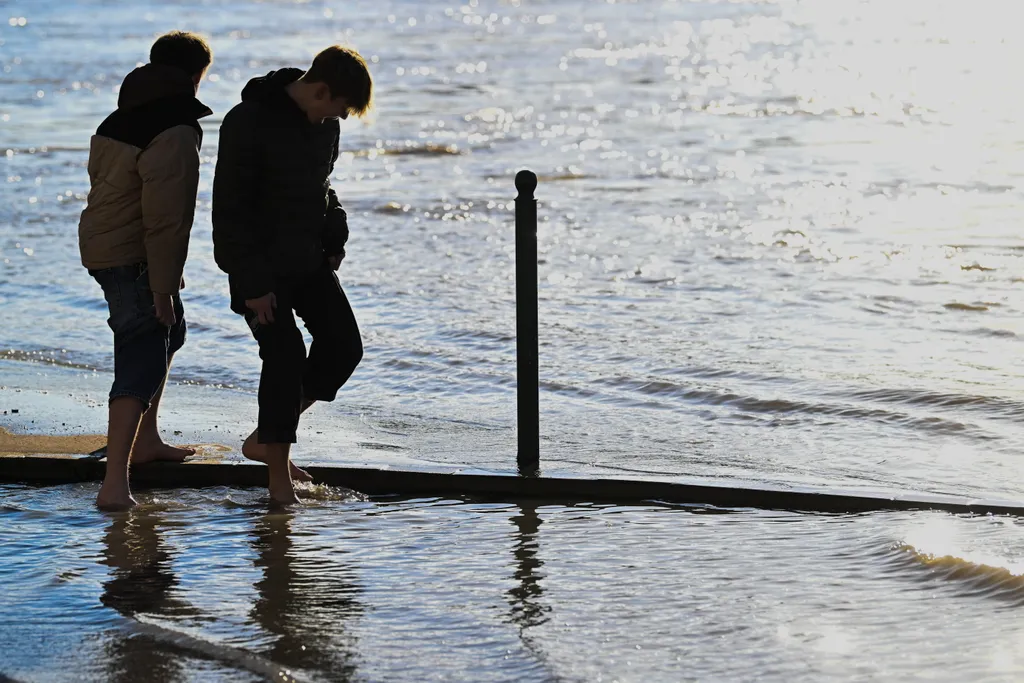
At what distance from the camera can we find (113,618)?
4332 mm

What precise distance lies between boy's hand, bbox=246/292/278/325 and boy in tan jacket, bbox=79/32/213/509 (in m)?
0.31

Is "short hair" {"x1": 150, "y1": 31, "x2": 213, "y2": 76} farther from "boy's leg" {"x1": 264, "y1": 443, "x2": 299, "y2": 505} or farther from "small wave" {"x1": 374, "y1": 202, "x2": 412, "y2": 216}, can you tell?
"small wave" {"x1": 374, "y1": 202, "x2": 412, "y2": 216}

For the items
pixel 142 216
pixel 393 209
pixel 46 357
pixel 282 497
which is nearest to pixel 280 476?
pixel 282 497

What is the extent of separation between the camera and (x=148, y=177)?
203 inches

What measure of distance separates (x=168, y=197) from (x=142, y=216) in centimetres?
17

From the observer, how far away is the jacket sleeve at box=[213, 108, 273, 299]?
16.9 feet

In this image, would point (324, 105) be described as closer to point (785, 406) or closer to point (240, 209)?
point (240, 209)

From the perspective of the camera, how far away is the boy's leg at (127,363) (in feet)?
17.7

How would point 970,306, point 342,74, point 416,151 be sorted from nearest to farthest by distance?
point 342,74
point 970,306
point 416,151

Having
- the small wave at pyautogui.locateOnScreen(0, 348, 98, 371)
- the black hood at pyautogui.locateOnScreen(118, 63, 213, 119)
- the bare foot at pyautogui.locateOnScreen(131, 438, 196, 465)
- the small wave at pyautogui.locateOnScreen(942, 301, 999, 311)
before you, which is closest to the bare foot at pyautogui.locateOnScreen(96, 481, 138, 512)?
the bare foot at pyautogui.locateOnScreen(131, 438, 196, 465)

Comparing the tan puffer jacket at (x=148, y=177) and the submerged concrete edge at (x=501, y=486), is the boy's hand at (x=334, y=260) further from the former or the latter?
the submerged concrete edge at (x=501, y=486)

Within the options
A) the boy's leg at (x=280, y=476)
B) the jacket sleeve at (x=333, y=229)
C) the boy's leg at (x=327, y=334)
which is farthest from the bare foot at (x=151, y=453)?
the jacket sleeve at (x=333, y=229)

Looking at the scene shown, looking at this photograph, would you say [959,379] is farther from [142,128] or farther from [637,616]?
[142,128]

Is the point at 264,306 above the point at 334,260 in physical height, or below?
below
